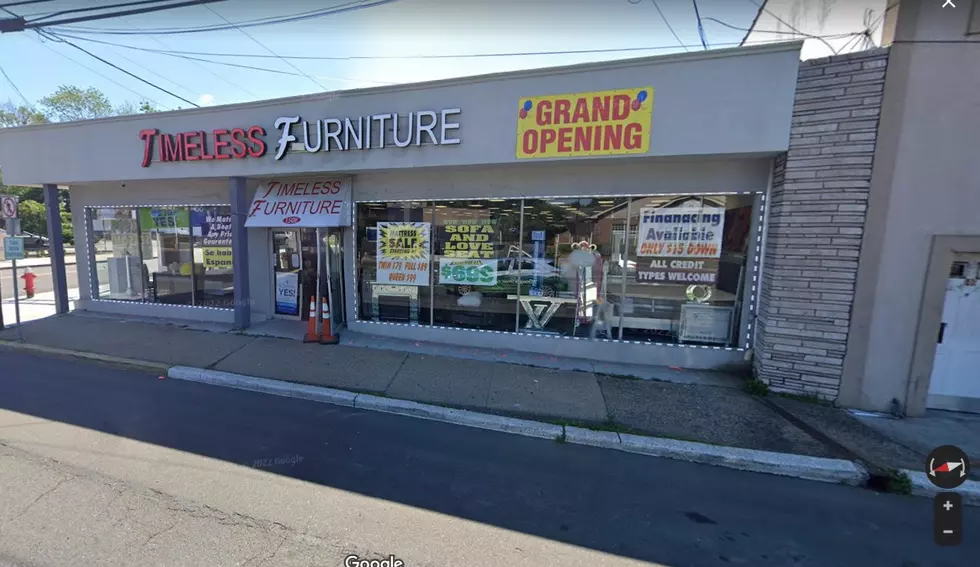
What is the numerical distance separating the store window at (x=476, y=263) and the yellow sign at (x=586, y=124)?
1.27m

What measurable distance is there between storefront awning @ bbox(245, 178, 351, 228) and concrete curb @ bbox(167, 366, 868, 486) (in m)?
3.16

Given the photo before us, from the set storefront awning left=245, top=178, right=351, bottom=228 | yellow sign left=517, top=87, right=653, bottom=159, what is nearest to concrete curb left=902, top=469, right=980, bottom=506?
yellow sign left=517, top=87, right=653, bottom=159

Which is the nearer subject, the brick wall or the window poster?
the brick wall

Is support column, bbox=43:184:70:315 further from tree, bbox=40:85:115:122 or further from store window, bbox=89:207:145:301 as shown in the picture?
tree, bbox=40:85:115:122

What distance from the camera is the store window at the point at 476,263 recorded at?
274 inches

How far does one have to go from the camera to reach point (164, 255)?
9188 millimetres

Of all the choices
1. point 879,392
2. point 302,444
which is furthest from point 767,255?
point 302,444

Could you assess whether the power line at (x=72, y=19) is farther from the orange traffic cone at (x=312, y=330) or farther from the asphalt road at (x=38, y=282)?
the asphalt road at (x=38, y=282)

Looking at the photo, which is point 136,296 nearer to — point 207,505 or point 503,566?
point 207,505

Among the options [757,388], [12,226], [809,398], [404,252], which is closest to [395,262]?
[404,252]

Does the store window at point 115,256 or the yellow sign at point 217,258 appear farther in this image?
the store window at point 115,256

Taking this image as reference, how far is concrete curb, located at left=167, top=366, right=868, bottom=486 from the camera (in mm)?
3709

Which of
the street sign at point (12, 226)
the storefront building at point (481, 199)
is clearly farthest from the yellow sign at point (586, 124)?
the street sign at point (12, 226)

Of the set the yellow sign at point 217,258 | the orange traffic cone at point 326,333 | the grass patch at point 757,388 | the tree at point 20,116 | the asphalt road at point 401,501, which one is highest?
the tree at point 20,116
